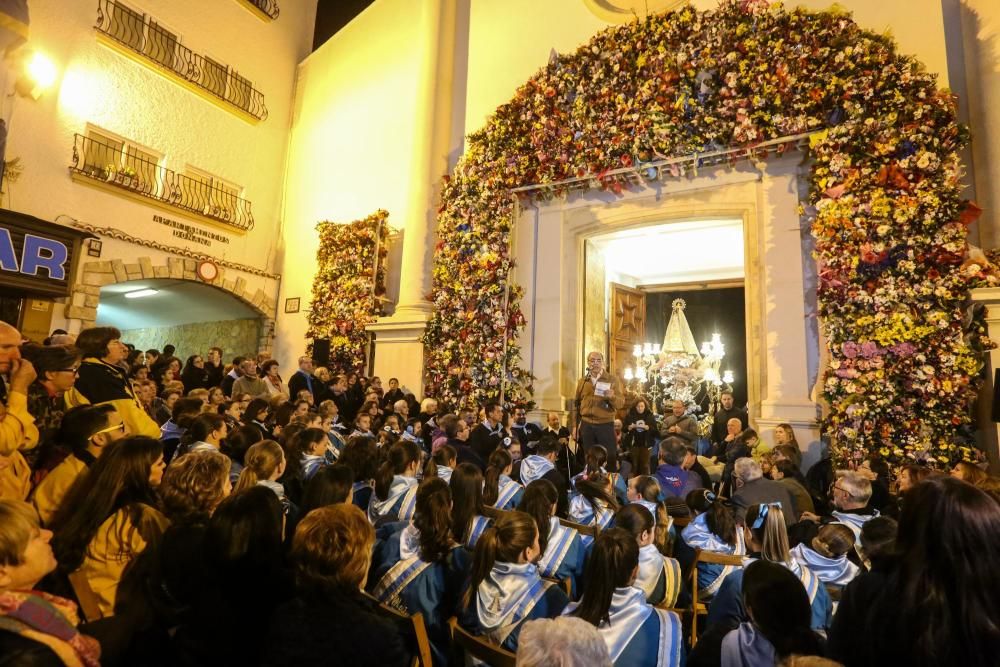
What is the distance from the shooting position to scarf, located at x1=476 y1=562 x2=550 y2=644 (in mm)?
2094

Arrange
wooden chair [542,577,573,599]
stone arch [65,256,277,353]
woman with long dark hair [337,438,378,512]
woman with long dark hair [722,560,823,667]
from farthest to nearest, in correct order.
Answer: stone arch [65,256,277,353], woman with long dark hair [337,438,378,512], wooden chair [542,577,573,599], woman with long dark hair [722,560,823,667]

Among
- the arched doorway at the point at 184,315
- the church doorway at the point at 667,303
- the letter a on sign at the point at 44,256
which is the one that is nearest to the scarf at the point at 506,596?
the church doorway at the point at 667,303

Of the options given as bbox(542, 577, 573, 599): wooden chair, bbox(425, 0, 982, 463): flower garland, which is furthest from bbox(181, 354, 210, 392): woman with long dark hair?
bbox(542, 577, 573, 599): wooden chair

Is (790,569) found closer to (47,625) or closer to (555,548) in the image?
(555,548)

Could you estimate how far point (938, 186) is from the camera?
5.88m

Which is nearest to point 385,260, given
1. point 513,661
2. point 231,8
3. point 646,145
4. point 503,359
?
point 503,359

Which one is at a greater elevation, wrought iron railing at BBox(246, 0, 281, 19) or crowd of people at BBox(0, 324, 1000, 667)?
wrought iron railing at BBox(246, 0, 281, 19)

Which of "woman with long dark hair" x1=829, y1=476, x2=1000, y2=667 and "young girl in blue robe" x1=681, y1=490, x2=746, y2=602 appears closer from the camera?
"woman with long dark hair" x1=829, y1=476, x2=1000, y2=667

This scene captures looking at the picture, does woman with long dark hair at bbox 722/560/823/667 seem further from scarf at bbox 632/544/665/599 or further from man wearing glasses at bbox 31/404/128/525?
man wearing glasses at bbox 31/404/128/525

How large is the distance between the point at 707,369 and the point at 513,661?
33.5 ft

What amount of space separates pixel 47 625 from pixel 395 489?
2201mm

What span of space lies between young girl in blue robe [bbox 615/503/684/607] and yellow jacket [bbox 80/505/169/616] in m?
1.85

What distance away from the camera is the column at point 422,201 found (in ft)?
30.5

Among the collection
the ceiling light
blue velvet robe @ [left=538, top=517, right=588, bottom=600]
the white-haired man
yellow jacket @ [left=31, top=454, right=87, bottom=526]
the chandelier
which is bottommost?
blue velvet robe @ [left=538, top=517, right=588, bottom=600]
